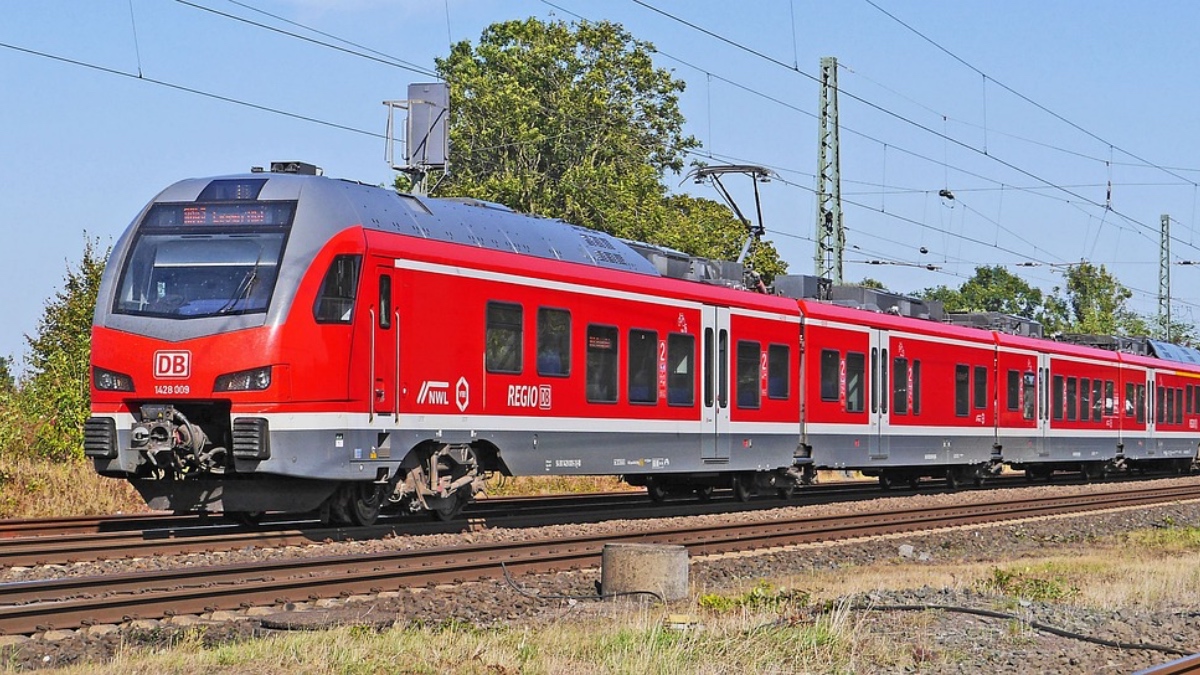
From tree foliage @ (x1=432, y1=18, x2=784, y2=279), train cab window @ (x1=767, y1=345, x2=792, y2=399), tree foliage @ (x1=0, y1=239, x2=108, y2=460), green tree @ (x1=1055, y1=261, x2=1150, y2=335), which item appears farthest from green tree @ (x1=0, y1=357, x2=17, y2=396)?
green tree @ (x1=1055, y1=261, x2=1150, y2=335)

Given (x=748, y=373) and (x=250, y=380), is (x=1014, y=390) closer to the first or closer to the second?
(x=748, y=373)

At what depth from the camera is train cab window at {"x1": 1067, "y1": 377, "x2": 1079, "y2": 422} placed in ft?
115

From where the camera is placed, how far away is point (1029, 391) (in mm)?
32844

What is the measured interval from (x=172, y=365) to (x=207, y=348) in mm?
436

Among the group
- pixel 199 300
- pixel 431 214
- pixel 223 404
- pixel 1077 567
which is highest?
pixel 431 214

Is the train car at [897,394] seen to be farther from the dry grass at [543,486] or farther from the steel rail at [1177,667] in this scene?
the steel rail at [1177,667]

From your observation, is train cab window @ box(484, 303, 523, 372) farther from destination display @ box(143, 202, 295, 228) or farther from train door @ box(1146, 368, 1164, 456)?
train door @ box(1146, 368, 1164, 456)

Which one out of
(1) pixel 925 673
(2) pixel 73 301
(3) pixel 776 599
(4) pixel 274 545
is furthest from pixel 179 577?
(2) pixel 73 301

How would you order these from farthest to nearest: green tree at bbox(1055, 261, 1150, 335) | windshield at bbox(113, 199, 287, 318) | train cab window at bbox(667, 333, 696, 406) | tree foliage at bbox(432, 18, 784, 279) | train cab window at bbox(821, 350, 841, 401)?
green tree at bbox(1055, 261, 1150, 335) < tree foliage at bbox(432, 18, 784, 279) < train cab window at bbox(821, 350, 841, 401) < train cab window at bbox(667, 333, 696, 406) < windshield at bbox(113, 199, 287, 318)

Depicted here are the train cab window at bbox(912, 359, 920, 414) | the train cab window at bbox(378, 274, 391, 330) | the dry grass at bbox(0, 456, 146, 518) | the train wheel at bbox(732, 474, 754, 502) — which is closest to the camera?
the train cab window at bbox(378, 274, 391, 330)

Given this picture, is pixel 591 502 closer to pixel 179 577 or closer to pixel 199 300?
pixel 199 300

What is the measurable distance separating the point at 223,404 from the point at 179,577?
3.56 meters

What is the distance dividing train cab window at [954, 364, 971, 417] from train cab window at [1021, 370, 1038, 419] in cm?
303

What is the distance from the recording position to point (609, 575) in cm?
1339
